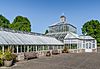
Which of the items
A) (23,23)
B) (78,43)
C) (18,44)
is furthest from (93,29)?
(18,44)

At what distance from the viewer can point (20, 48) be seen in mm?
19156

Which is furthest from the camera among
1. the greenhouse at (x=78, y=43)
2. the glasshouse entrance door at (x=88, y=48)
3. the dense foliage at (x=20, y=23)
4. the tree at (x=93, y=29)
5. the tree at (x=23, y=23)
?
the tree at (x=93, y=29)

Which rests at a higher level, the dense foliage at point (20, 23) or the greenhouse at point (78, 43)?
the dense foliage at point (20, 23)

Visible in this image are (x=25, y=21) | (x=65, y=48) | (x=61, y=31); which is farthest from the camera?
(x=25, y=21)

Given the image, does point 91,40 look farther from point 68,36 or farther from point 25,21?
point 25,21

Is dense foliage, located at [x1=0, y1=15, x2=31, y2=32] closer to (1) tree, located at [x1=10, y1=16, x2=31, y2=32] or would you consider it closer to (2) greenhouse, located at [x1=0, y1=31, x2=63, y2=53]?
(1) tree, located at [x1=10, y1=16, x2=31, y2=32]

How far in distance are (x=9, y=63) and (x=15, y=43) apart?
534 cm

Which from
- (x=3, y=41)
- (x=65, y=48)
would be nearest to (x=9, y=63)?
(x=3, y=41)

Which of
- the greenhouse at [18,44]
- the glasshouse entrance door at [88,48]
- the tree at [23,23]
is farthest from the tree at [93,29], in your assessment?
the greenhouse at [18,44]

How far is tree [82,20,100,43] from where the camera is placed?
49.8 metres

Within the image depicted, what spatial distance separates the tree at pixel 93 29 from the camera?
49.8m

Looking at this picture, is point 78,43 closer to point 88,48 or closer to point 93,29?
point 88,48

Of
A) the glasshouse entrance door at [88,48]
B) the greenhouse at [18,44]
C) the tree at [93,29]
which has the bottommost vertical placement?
the glasshouse entrance door at [88,48]

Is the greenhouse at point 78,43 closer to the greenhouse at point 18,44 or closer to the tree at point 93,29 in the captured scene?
the greenhouse at point 18,44
